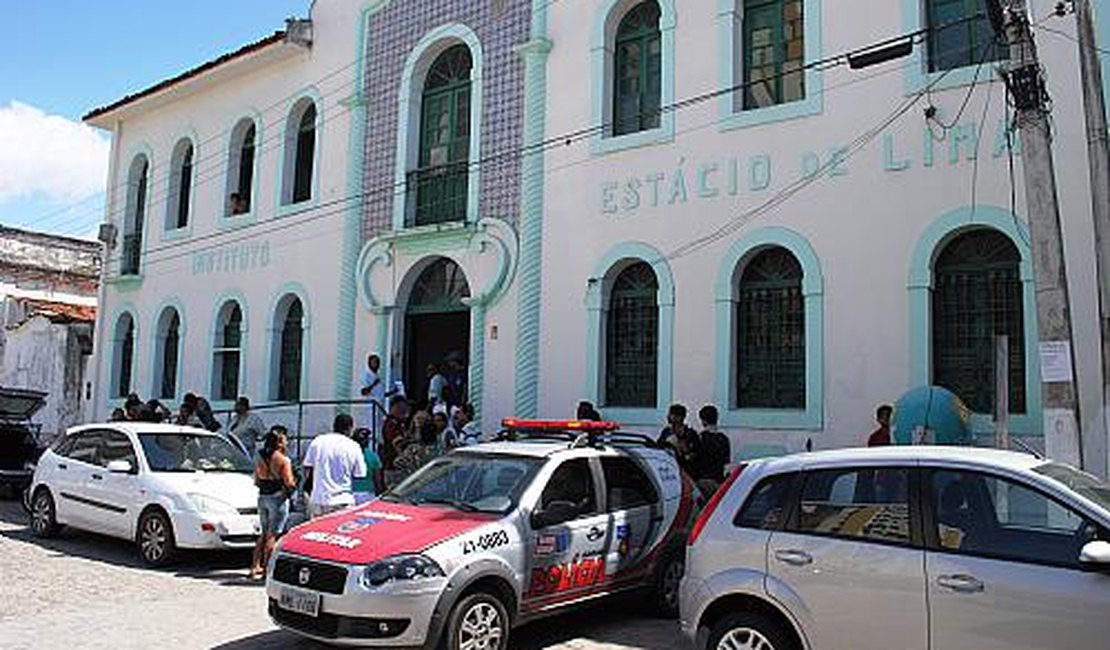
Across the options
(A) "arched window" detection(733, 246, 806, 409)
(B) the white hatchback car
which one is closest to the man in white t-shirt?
(B) the white hatchback car

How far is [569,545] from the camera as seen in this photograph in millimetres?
7898

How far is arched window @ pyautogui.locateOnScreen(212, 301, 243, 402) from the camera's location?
20328 millimetres

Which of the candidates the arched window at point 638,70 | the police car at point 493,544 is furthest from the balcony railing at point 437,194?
the police car at point 493,544

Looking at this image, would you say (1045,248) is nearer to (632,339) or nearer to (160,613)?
Result: (632,339)

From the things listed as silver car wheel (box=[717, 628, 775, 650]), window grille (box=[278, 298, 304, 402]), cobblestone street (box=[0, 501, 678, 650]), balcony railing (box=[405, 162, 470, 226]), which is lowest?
cobblestone street (box=[0, 501, 678, 650])

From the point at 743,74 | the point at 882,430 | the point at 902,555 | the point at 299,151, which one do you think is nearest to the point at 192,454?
the point at 882,430

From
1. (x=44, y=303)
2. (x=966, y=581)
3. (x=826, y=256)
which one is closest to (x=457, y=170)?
(x=826, y=256)

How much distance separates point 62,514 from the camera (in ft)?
42.4

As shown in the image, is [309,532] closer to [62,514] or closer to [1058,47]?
[62,514]

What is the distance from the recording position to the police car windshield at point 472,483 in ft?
25.9

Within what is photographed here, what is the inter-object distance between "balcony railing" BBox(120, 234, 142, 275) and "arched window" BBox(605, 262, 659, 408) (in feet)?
44.4

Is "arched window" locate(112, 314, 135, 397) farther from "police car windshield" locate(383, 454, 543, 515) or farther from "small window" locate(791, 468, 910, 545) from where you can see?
"small window" locate(791, 468, 910, 545)

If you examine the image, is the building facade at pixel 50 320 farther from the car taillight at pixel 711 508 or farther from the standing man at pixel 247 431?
the car taillight at pixel 711 508

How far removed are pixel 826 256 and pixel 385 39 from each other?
31.1ft
